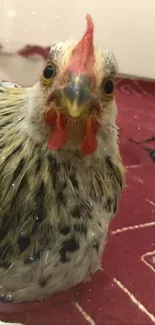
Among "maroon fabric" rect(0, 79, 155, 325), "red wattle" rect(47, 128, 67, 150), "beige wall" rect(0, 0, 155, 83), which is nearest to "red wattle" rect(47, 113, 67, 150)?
"red wattle" rect(47, 128, 67, 150)

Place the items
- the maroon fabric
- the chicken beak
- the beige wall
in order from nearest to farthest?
the chicken beak
the maroon fabric
the beige wall

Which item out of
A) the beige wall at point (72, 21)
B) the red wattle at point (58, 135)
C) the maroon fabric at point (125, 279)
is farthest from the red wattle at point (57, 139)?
the beige wall at point (72, 21)

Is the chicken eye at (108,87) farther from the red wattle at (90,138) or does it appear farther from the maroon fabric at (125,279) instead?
the maroon fabric at (125,279)

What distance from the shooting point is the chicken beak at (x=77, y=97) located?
0.46 m

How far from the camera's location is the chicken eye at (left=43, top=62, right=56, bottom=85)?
1.63 ft

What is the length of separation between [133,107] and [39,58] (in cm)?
23

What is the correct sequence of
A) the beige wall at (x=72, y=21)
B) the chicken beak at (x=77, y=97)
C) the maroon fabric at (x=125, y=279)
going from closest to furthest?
the chicken beak at (x=77, y=97) → the maroon fabric at (x=125, y=279) → the beige wall at (x=72, y=21)

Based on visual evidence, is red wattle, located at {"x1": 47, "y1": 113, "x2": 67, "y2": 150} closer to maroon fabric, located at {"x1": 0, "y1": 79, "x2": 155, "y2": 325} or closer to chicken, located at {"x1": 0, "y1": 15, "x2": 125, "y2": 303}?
chicken, located at {"x1": 0, "y1": 15, "x2": 125, "y2": 303}

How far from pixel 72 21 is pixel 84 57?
0.67m

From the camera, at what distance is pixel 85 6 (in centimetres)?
114

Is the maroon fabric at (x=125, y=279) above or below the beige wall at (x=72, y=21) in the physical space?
below

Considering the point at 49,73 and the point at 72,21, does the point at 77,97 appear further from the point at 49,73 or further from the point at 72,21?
the point at 72,21

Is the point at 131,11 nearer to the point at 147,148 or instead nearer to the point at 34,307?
the point at 147,148

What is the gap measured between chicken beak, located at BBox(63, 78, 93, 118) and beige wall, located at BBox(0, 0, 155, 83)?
0.65 metres
